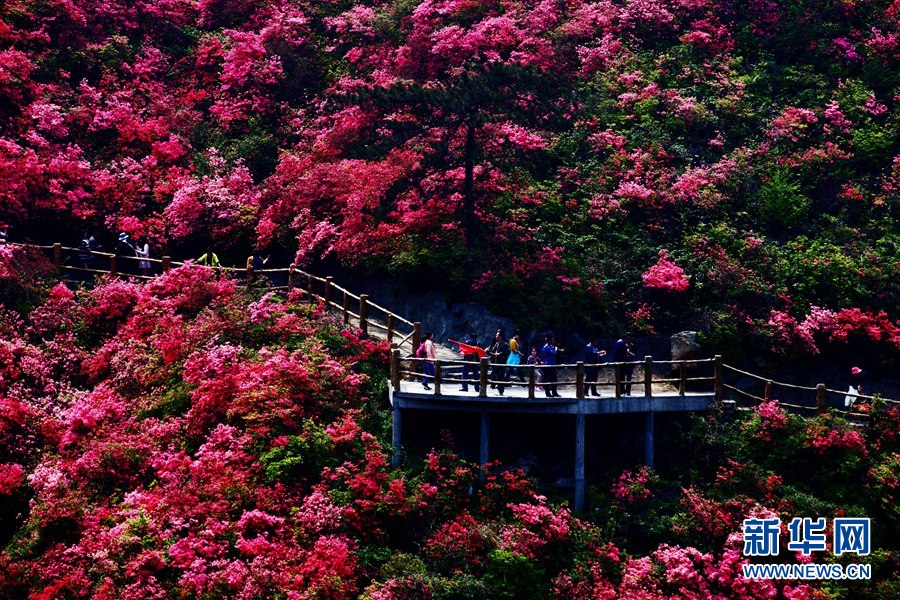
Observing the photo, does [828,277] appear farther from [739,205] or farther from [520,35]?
[520,35]

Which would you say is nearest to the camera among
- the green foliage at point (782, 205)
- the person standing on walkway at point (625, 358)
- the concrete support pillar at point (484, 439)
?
the concrete support pillar at point (484, 439)

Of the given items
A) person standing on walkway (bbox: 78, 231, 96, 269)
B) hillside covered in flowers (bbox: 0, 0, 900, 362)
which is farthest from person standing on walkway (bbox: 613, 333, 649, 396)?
person standing on walkway (bbox: 78, 231, 96, 269)

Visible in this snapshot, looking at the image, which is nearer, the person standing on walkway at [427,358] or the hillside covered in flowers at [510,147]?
the person standing on walkway at [427,358]

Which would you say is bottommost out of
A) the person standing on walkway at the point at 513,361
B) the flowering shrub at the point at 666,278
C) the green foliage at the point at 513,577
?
the green foliage at the point at 513,577

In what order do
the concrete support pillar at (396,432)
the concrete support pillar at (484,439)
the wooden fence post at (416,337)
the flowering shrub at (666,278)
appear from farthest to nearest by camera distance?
the flowering shrub at (666,278) → the wooden fence post at (416,337) → the concrete support pillar at (484,439) → the concrete support pillar at (396,432)

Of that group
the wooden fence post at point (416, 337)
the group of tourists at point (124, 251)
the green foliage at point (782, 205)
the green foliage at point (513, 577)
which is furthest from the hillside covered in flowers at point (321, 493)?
the green foliage at point (782, 205)

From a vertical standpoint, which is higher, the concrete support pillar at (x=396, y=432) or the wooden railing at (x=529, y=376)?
the wooden railing at (x=529, y=376)

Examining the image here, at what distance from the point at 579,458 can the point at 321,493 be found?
6146 mm

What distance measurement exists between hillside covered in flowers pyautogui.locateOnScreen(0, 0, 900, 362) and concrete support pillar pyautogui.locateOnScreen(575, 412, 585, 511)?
479 centimetres

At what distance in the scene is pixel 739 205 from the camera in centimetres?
3098

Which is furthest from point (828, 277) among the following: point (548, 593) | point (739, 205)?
point (548, 593)

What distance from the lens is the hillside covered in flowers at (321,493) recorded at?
754 inches

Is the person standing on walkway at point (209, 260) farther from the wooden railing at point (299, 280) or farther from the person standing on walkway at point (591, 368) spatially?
the person standing on walkway at point (591, 368)

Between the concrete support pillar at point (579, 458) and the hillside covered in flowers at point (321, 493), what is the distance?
54cm
